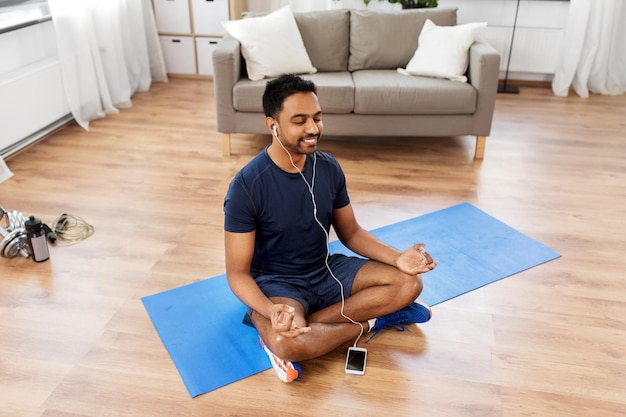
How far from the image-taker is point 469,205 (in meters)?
3.14

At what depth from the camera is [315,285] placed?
2131mm

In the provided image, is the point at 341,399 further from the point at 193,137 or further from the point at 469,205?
the point at 193,137

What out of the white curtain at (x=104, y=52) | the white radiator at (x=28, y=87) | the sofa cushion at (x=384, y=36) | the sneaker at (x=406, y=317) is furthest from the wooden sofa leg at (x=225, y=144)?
the sneaker at (x=406, y=317)

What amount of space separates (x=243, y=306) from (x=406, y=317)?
63cm

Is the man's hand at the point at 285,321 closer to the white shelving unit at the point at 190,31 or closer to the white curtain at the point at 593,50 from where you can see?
the white shelving unit at the point at 190,31

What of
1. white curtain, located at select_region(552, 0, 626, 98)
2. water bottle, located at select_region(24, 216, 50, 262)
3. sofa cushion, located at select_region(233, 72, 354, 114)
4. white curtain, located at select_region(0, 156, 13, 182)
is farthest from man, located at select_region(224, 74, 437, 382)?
white curtain, located at select_region(552, 0, 626, 98)

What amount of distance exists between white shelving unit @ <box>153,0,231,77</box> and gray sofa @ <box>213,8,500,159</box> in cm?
140

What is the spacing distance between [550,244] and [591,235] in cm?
24

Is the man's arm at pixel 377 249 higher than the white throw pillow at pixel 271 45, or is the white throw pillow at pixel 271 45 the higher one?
the white throw pillow at pixel 271 45

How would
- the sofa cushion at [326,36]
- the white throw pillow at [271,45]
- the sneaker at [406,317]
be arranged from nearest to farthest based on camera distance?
the sneaker at [406,317] < the white throw pillow at [271,45] < the sofa cushion at [326,36]

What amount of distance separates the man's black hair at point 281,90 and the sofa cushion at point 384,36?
2.07 meters

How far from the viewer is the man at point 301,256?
75.4 inches

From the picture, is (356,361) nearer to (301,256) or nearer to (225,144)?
(301,256)

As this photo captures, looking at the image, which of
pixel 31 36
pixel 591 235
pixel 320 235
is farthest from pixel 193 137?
pixel 591 235
